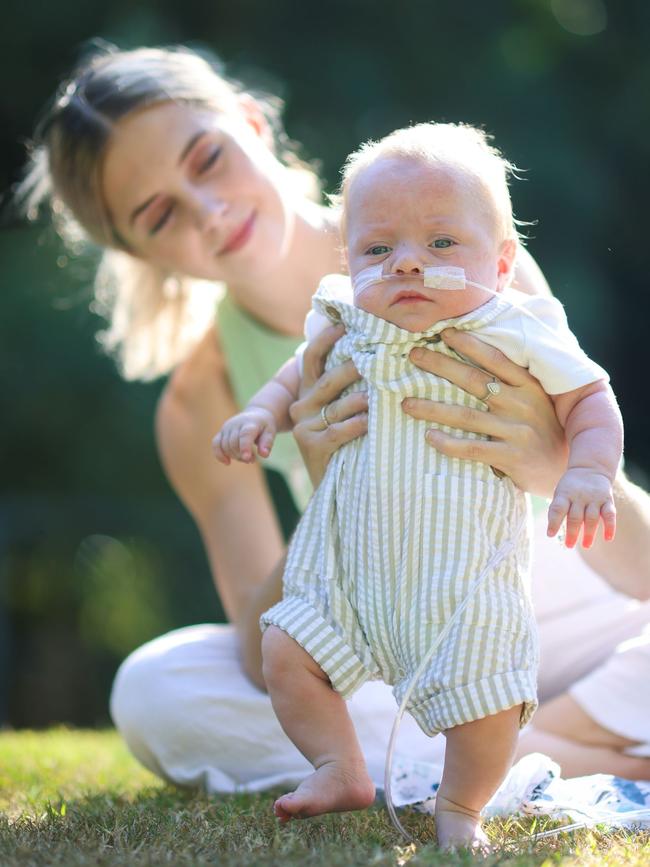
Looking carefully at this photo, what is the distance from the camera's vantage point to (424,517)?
6.13 ft

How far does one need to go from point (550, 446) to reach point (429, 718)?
499mm

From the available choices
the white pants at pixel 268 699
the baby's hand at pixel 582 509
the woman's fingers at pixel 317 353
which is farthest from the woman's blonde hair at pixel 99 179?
the baby's hand at pixel 582 509

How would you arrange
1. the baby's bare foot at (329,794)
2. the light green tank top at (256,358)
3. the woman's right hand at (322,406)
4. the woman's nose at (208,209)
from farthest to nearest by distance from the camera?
the light green tank top at (256,358) < the woman's nose at (208,209) < the woman's right hand at (322,406) < the baby's bare foot at (329,794)

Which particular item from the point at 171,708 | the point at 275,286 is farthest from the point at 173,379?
the point at 171,708

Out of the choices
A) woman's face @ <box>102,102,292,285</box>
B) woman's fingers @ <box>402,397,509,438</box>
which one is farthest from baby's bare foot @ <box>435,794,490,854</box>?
woman's face @ <box>102,102,292,285</box>

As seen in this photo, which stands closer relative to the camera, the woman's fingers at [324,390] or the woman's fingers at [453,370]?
the woman's fingers at [453,370]

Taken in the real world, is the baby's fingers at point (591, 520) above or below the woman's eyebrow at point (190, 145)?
below

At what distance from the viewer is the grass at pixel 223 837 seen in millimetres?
1639

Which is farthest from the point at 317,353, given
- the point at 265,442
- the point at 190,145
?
the point at 190,145

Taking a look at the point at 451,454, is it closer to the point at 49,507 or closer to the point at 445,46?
the point at 49,507

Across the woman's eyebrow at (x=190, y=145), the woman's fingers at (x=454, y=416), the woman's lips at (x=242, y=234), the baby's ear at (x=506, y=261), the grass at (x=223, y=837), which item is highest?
the woman's eyebrow at (x=190, y=145)

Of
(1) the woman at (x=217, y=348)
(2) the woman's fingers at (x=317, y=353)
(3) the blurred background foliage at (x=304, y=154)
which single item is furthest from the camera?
(3) the blurred background foliage at (x=304, y=154)

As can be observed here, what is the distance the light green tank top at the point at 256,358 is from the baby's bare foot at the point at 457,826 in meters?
1.37

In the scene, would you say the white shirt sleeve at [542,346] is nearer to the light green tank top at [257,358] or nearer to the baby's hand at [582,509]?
the baby's hand at [582,509]
